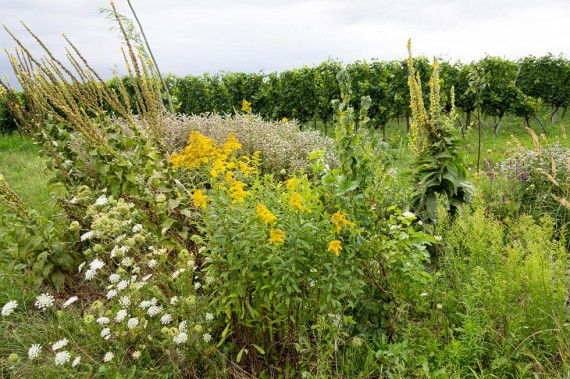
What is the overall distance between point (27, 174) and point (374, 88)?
381 inches

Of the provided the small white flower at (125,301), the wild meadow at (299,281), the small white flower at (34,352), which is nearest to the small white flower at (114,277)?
the wild meadow at (299,281)

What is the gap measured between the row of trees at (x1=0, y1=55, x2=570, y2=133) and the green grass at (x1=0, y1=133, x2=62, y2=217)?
151 inches

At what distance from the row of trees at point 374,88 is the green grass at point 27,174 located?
3829 millimetres

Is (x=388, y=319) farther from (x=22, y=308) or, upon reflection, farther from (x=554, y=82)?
(x=554, y=82)

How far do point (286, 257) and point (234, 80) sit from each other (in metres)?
12.6

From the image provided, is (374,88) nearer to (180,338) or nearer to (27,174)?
(27,174)

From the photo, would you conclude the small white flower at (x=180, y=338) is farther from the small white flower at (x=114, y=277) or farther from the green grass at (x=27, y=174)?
the green grass at (x=27, y=174)

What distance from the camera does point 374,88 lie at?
12922 millimetres

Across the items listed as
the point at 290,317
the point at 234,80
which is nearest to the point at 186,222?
the point at 290,317

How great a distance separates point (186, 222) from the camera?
3.71m

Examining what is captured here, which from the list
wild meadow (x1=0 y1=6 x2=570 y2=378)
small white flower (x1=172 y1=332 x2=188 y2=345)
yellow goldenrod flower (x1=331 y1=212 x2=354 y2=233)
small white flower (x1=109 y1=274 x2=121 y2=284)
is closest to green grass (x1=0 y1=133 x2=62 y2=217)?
wild meadow (x1=0 y1=6 x2=570 y2=378)

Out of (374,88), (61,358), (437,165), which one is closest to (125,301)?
(61,358)

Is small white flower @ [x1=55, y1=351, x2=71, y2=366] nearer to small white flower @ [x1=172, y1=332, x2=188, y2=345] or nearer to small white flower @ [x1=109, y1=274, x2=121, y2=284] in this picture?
small white flower @ [x1=109, y1=274, x2=121, y2=284]

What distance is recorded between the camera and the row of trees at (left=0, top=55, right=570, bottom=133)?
13.0m
